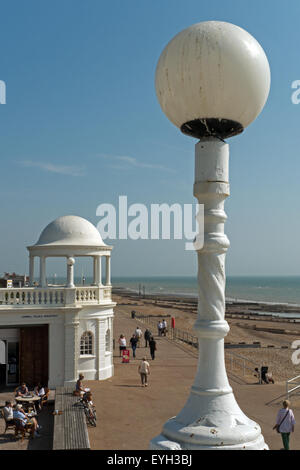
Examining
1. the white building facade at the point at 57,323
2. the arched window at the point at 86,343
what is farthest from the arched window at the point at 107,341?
the arched window at the point at 86,343

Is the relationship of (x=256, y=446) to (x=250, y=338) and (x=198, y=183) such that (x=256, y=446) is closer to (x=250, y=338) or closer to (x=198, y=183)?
(x=198, y=183)

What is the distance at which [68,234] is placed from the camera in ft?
63.5

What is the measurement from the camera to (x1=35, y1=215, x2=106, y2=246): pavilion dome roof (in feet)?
63.0

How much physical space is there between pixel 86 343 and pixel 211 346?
14104 millimetres

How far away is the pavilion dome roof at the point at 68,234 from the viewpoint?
1919cm

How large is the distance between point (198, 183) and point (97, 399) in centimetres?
1223

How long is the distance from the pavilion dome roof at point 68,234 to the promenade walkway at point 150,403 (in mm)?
5562

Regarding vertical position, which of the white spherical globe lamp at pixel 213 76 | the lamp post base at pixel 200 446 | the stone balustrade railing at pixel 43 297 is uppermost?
the white spherical globe lamp at pixel 213 76

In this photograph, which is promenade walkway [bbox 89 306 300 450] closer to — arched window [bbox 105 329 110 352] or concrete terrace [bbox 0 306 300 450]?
concrete terrace [bbox 0 306 300 450]

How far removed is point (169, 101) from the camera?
18.8 feet

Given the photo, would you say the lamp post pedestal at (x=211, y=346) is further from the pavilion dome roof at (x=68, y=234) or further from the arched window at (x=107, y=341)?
the arched window at (x=107, y=341)

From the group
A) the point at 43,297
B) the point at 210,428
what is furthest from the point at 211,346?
the point at 43,297
